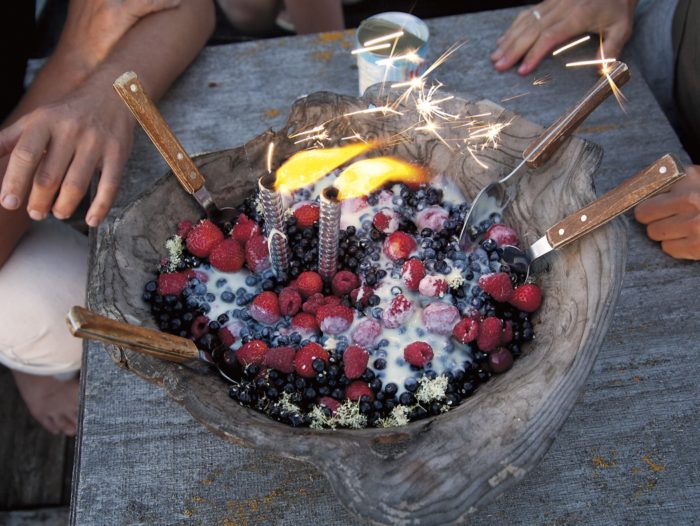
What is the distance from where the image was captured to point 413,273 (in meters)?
0.89

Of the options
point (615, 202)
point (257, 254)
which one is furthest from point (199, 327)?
point (615, 202)

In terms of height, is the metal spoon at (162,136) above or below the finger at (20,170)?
above

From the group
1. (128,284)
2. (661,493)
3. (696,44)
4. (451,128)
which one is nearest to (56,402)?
(128,284)

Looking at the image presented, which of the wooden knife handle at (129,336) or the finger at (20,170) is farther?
the finger at (20,170)

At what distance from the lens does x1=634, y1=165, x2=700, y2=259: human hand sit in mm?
1063

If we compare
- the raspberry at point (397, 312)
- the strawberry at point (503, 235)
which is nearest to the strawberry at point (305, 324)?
the raspberry at point (397, 312)

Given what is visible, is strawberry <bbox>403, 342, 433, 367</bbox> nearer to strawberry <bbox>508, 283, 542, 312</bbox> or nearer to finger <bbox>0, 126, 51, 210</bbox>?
strawberry <bbox>508, 283, 542, 312</bbox>

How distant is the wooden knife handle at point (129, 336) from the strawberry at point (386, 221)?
0.36m

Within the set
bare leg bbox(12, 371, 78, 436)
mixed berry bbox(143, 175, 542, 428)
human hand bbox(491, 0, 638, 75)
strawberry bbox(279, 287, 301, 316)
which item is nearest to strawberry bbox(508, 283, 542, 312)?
mixed berry bbox(143, 175, 542, 428)

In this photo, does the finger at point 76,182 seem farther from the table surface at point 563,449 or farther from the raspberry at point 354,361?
the raspberry at point 354,361

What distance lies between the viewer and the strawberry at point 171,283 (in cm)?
86

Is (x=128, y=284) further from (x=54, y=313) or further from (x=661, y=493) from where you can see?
(x=661, y=493)

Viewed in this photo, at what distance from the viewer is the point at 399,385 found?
0.83 metres

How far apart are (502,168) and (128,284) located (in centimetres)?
60
